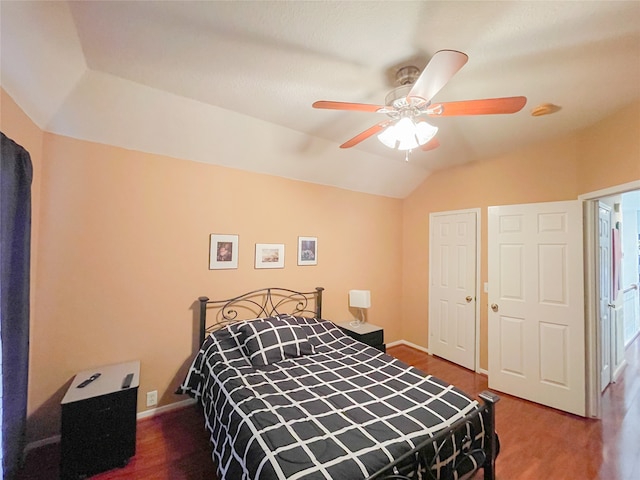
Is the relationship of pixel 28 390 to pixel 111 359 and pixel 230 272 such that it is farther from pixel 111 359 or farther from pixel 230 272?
pixel 230 272

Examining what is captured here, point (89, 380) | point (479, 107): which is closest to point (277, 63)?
point (479, 107)

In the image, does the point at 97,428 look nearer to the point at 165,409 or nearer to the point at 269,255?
→ the point at 165,409

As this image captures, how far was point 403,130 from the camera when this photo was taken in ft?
5.74

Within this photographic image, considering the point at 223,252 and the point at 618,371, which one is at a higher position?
the point at 223,252

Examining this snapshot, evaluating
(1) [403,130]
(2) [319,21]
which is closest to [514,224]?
(1) [403,130]

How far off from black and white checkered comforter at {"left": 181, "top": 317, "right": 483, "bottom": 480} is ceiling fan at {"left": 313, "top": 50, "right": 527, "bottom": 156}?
1.69m

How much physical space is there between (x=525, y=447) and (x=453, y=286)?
6.28 ft

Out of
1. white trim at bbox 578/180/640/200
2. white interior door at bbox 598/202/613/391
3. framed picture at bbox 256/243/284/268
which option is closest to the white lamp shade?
framed picture at bbox 256/243/284/268

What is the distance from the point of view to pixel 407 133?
177 cm

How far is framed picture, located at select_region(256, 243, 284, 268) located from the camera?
10.2 ft

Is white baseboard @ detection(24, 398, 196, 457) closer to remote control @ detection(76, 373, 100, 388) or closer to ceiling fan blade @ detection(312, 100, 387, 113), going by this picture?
remote control @ detection(76, 373, 100, 388)

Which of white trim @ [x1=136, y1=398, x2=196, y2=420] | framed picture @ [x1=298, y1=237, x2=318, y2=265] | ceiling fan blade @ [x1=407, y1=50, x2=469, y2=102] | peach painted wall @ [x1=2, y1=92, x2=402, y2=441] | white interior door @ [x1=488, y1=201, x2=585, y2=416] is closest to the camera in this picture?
ceiling fan blade @ [x1=407, y1=50, x2=469, y2=102]

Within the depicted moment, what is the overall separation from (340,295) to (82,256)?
282cm

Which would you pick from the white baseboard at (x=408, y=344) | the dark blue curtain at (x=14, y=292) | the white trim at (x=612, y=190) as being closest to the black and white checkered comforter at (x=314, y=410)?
the dark blue curtain at (x=14, y=292)
